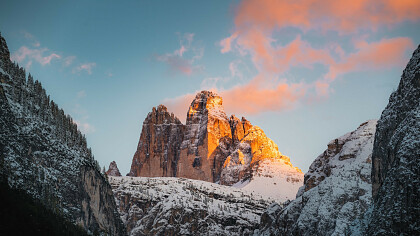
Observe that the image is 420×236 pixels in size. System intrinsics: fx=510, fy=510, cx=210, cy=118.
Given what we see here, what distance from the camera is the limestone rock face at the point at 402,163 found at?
68.1 m

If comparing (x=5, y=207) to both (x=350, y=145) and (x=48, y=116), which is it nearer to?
(x=48, y=116)

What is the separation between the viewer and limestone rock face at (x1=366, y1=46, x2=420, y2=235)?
6812 centimetres

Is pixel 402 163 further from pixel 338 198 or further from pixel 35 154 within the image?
pixel 35 154

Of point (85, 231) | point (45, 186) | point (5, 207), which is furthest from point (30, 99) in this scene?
point (5, 207)

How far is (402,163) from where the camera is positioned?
232 ft

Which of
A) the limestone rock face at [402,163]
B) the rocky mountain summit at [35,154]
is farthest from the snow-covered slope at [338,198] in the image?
the rocky mountain summit at [35,154]

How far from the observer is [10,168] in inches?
5989

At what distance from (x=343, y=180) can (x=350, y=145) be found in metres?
31.6

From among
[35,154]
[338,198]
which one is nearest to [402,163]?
[338,198]

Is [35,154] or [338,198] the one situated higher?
[35,154]

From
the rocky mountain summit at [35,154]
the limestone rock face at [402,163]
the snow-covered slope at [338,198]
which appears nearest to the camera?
the limestone rock face at [402,163]

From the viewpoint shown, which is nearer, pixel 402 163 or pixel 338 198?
pixel 402 163

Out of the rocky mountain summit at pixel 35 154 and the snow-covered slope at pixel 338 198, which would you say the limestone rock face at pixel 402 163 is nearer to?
the snow-covered slope at pixel 338 198

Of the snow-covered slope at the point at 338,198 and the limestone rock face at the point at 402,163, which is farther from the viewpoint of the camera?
the snow-covered slope at the point at 338,198
